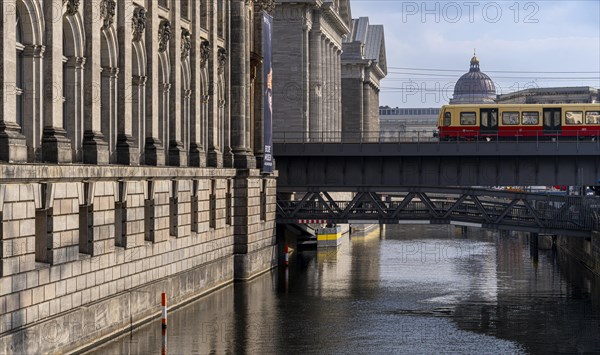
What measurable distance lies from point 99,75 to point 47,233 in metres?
8.47

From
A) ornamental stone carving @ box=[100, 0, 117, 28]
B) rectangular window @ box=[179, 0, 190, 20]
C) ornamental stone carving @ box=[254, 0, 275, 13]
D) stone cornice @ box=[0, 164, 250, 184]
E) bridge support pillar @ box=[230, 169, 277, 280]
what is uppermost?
ornamental stone carving @ box=[254, 0, 275, 13]

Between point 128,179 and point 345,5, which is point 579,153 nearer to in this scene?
point 128,179

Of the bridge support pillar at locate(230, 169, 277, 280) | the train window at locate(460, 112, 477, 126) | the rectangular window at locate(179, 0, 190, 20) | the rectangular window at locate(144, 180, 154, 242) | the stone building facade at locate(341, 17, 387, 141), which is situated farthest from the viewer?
the stone building facade at locate(341, 17, 387, 141)

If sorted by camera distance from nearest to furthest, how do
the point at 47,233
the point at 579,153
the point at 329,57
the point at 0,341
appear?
the point at 0,341, the point at 47,233, the point at 579,153, the point at 329,57

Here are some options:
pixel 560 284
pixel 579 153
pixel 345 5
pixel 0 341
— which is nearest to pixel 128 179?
pixel 0 341

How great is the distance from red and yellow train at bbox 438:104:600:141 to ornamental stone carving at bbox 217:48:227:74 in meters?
26.1

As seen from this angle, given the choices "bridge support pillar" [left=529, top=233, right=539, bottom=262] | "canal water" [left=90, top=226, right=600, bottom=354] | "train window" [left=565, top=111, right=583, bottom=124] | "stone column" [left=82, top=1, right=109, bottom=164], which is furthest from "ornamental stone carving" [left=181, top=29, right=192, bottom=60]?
"bridge support pillar" [left=529, top=233, right=539, bottom=262]

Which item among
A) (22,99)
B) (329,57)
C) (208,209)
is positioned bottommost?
(208,209)

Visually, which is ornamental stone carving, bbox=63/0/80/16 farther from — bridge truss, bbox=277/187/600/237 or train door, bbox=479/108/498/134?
train door, bbox=479/108/498/134

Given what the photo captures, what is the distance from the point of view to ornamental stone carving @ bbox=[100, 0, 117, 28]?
142 ft

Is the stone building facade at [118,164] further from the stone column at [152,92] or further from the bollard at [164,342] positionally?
the bollard at [164,342]

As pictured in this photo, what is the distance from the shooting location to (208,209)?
192ft

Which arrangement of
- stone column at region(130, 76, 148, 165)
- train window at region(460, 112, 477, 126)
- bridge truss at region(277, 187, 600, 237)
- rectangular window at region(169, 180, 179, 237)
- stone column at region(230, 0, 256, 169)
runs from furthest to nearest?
1. train window at region(460, 112, 477, 126)
2. bridge truss at region(277, 187, 600, 237)
3. stone column at region(230, 0, 256, 169)
4. rectangular window at region(169, 180, 179, 237)
5. stone column at region(130, 76, 148, 165)

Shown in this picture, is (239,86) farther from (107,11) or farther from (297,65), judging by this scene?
(297,65)
